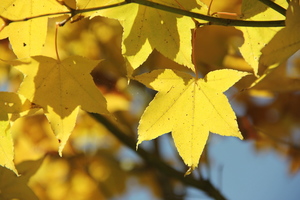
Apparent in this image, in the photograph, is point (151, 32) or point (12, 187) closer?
point (151, 32)

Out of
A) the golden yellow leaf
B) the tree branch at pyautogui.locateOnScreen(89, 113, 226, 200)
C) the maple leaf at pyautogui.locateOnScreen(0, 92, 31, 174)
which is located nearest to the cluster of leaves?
the maple leaf at pyautogui.locateOnScreen(0, 92, 31, 174)

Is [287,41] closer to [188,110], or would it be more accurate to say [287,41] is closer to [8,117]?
[188,110]

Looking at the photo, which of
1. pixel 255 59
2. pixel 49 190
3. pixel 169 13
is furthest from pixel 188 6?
pixel 49 190

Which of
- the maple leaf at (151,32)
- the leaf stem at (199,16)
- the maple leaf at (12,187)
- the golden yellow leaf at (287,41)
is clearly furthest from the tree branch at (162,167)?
the golden yellow leaf at (287,41)

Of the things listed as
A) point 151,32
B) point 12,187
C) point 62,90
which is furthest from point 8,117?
point 151,32

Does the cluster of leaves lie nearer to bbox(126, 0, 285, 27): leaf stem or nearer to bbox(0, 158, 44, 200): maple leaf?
bbox(126, 0, 285, 27): leaf stem

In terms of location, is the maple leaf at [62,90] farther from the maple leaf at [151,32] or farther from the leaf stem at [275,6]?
the leaf stem at [275,6]

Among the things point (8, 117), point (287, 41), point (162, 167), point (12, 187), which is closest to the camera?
point (287, 41)
